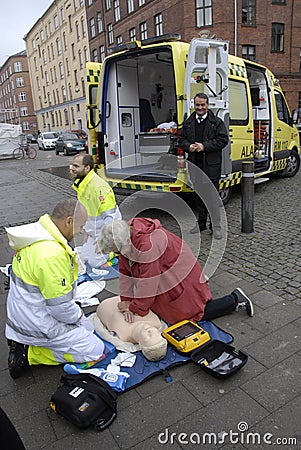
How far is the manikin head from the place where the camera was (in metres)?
2.70

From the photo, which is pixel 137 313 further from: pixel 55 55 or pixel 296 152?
pixel 55 55

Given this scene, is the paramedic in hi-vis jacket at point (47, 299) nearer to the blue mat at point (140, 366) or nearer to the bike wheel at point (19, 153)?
the blue mat at point (140, 366)

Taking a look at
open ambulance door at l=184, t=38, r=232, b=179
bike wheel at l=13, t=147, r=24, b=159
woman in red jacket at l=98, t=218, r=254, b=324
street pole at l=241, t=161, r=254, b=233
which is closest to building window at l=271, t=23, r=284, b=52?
bike wheel at l=13, t=147, r=24, b=159

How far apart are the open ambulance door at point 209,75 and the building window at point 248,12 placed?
24.2m

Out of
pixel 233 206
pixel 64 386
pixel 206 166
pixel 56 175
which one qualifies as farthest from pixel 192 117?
pixel 56 175

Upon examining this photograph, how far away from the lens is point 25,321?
256cm

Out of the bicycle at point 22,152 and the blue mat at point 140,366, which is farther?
the bicycle at point 22,152

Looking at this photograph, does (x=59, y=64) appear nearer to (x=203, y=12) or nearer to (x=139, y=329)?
(x=203, y=12)

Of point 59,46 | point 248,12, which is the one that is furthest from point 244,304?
point 59,46

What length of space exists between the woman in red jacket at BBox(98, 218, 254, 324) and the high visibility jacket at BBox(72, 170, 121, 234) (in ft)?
4.57

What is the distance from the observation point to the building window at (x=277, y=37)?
27.3 metres

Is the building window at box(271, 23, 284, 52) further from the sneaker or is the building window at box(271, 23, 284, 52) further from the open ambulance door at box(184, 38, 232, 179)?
the sneaker

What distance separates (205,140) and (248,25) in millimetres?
25424

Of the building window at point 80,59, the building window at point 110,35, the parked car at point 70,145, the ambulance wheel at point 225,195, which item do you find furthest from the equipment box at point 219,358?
the building window at point 80,59
